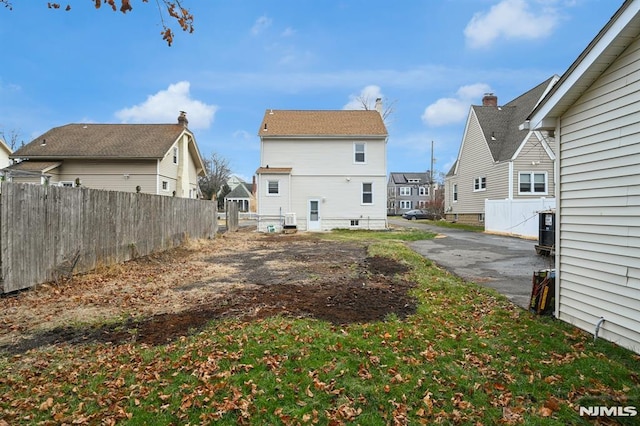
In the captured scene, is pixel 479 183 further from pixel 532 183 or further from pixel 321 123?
pixel 321 123

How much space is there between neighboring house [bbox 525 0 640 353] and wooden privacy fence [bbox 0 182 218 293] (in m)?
9.03

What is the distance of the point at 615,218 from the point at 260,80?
17867mm

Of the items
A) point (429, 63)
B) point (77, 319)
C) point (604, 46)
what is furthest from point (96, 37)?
point (429, 63)

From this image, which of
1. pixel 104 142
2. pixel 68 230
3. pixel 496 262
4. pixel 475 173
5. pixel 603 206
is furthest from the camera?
pixel 475 173

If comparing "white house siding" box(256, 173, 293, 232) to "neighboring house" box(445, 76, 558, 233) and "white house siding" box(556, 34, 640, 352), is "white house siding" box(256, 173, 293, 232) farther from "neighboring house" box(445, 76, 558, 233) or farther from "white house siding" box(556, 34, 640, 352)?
"white house siding" box(556, 34, 640, 352)

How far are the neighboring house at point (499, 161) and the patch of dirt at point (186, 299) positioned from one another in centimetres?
1370

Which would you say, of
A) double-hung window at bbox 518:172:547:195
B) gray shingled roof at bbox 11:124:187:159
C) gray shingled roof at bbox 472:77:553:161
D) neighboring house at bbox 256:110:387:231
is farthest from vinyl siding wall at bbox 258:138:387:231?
double-hung window at bbox 518:172:547:195

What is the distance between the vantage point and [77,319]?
5.08 meters

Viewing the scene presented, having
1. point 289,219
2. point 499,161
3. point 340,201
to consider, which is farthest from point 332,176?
point 499,161

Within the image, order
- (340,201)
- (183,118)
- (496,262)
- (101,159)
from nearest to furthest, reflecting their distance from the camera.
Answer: (496,262), (101,159), (340,201), (183,118)

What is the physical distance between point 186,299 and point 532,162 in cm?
2213

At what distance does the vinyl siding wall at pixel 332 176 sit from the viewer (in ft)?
76.1

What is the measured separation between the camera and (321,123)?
949 inches

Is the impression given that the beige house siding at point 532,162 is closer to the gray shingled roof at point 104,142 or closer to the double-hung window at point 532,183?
the double-hung window at point 532,183
